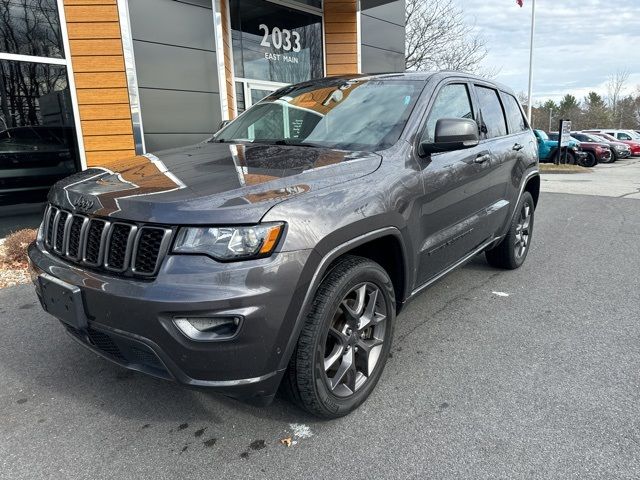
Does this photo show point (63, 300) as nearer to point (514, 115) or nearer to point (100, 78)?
point (514, 115)

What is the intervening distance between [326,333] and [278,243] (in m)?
0.54

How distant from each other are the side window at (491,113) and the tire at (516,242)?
811mm

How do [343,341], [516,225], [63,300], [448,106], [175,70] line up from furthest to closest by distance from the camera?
1. [175,70]
2. [516,225]
3. [448,106]
4. [343,341]
5. [63,300]

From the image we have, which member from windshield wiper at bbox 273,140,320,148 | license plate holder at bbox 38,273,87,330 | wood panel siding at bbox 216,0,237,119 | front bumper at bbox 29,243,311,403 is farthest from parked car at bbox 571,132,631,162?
license plate holder at bbox 38,273,87,330

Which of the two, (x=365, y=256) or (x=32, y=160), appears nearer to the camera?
(x=365, y=256)

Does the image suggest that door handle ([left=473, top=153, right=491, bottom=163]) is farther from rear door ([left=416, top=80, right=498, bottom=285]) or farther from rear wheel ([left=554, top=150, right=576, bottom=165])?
rear wheel ([left=554, top=150, right=576, bottom=165])

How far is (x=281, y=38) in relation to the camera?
1016 cm

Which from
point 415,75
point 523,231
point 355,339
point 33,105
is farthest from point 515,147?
point 33,105

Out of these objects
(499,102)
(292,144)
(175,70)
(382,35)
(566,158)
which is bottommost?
(566,158)

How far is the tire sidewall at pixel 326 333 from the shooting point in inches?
85.5

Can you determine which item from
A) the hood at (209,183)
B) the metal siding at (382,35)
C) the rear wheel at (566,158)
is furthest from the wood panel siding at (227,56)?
the rear wheel at (566,158)

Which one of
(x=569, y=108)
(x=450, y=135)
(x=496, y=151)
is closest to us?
(x=450, y=135)

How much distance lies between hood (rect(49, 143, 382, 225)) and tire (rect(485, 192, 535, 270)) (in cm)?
251

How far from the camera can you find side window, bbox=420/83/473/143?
3.02m
